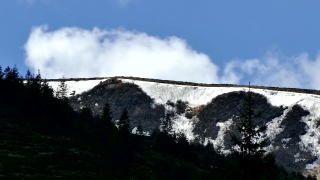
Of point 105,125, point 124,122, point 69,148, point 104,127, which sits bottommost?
point 69,148

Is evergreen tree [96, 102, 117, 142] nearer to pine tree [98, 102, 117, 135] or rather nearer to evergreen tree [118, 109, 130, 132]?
pine tree [98, 102, 117, 135]

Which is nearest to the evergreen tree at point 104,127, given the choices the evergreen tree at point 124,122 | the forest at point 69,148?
the forest at point 69,148

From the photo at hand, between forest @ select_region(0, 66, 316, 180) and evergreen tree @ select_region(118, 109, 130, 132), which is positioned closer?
forest @ select_region(0, 66, 316, 180)

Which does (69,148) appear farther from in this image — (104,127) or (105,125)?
(105,125)

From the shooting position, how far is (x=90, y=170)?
86125 millimetres

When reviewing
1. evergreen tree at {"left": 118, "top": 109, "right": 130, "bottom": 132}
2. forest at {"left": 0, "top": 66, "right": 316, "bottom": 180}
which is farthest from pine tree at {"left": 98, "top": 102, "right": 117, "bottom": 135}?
evergreen tree at {"left": 118, "top": 109, "right": 130, "bottom": 132}

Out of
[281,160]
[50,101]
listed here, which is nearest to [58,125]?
[50,101]

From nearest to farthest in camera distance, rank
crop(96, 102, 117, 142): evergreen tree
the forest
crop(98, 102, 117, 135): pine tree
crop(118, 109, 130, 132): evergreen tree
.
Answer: the forest, crop(118, 109, 130, 132): evergreen tree, crop(96, 102, 117, 142): evergreen tree, crop(98, 102, 117, 135): pine tree

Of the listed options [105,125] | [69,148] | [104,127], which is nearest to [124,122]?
[104,127]

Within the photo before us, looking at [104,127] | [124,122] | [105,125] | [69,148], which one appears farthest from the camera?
[105,125]

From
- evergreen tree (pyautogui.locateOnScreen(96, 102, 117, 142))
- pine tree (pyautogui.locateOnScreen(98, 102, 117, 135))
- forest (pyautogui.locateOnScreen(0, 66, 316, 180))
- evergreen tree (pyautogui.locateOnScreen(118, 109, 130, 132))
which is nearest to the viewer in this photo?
forest (pyautogui.locateOnScreen(0, 66, 316, 180))

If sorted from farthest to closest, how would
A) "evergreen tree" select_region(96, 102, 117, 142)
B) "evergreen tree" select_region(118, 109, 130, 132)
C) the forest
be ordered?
"evergreen tree" select_region(96, 102, 117, 142) → "evergreen tree" select_region(118, 109, 130, 132) → the forest

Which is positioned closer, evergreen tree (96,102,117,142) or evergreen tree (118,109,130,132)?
evergreen tree (118,109,130,132)

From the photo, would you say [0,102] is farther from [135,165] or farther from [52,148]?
[135,165]
